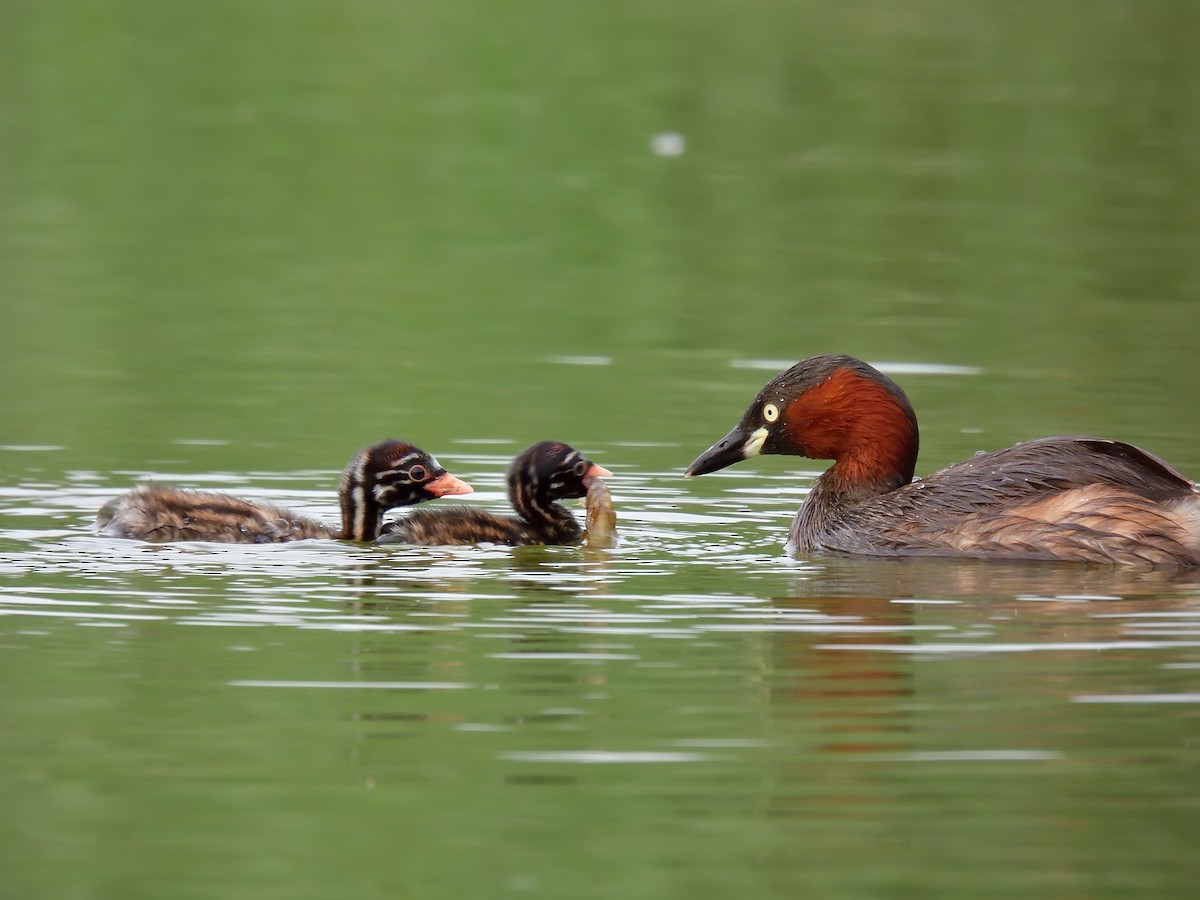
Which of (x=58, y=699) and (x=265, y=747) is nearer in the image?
(x=265, y=747)

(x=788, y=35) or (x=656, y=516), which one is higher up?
(x=788, y=35)

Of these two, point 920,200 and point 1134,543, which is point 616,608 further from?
point 920,200

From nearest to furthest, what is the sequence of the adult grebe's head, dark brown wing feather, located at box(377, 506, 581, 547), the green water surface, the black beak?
the green water surface, dark brown wing feather, located at box(377, 506, 581, 547), the adult grebe's head, the black beak

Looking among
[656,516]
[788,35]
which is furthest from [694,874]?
[788,35]

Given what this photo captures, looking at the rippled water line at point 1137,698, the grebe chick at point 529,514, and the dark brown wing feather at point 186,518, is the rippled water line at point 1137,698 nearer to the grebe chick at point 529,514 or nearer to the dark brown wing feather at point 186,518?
the grebe chick at point 529,514

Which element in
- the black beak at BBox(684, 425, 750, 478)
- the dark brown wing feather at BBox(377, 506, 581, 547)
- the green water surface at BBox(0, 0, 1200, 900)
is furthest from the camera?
the black beak at BBox(684, 425, 750, 478)

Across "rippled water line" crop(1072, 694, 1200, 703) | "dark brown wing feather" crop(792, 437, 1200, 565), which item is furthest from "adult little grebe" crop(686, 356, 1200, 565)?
"rippled water line" crop(1072, 694, 1200, 703)

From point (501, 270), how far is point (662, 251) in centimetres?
184

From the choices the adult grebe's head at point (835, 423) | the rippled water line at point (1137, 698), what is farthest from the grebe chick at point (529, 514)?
the rippled water line at point (1137, 698)

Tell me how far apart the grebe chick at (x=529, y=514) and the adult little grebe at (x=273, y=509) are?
160mm

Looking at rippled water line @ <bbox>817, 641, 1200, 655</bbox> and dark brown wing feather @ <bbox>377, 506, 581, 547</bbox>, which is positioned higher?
dark brown wing feather @ <bbox>377, 506, 581, 547</bbox>

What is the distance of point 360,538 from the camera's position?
10336 millimetres

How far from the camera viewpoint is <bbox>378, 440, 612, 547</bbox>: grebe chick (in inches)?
403

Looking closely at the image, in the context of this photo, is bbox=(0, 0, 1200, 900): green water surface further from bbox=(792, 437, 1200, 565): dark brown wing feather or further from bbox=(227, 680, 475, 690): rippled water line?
bbox=(792, 437, 1200, 565): dark brown wing feather
